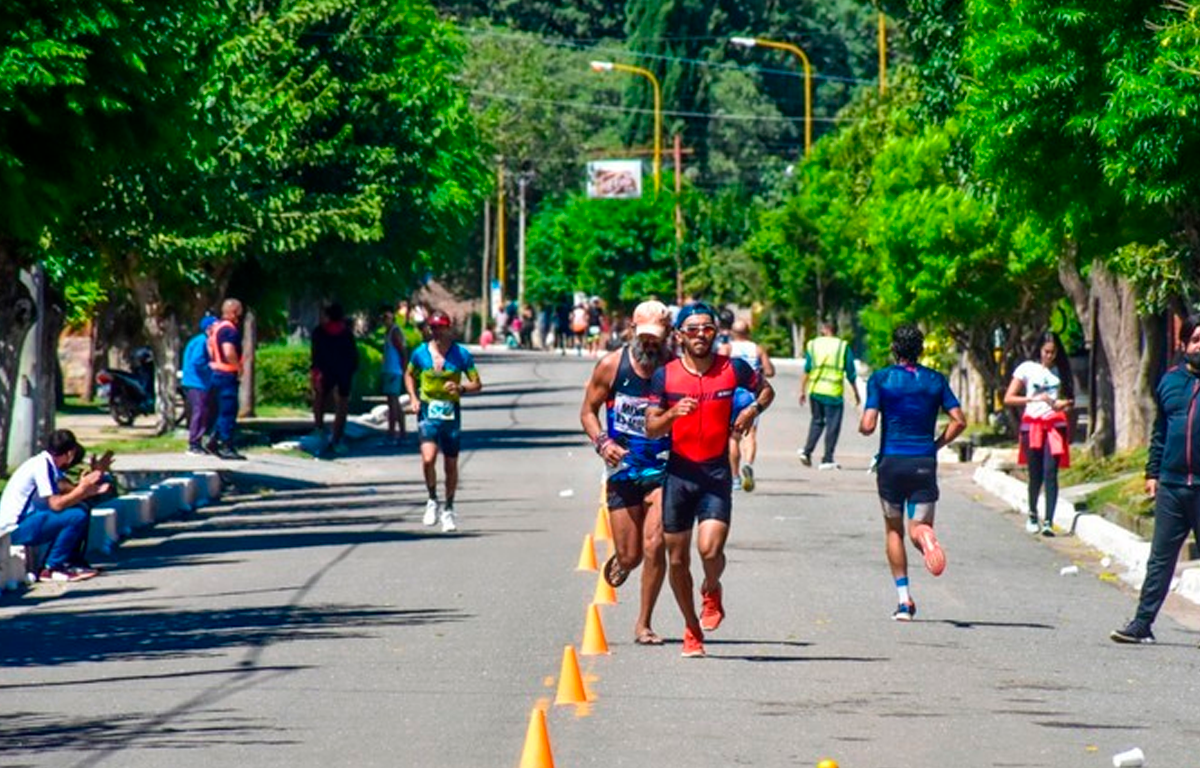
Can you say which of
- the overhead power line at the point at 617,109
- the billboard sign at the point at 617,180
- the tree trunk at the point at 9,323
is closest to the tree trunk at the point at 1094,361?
the tree trunk at the point at 9,323

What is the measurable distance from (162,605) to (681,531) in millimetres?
4489

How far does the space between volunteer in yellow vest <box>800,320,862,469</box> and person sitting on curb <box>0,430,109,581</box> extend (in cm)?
1351

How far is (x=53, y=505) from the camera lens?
1847 centimetres

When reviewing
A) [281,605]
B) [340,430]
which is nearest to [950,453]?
[340,430]

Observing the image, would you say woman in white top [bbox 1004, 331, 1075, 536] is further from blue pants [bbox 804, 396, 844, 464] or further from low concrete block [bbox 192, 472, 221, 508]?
low concrete block [bbox 192, 472, 221, 508]

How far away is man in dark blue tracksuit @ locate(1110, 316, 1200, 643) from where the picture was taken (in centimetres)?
1519

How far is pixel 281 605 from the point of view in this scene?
1683 cm

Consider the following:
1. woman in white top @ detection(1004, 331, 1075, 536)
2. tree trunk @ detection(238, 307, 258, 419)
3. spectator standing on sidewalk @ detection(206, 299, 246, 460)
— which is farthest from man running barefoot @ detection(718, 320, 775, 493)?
tree trunk @ detection(238, 307, 258, 419)

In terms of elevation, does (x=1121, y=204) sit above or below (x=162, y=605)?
above

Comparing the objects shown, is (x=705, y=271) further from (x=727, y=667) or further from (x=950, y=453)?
(x=727, y=667)

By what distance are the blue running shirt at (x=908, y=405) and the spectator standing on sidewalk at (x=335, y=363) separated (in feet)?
62.1

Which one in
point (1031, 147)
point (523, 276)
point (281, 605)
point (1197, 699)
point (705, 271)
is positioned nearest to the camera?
point (1197, 699)

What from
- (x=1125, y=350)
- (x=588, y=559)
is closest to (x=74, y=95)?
(x=588, y=559)

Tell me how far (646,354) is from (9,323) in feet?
33.7
